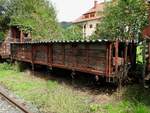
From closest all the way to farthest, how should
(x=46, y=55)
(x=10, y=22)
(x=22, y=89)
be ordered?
(x=22, y=89), (x=46, y=55), (x=10, y=22)

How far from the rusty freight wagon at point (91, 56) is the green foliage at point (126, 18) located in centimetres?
533

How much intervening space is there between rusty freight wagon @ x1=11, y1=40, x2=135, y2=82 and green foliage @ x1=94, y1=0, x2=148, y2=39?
5.33 metres

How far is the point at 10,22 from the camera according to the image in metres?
29.6

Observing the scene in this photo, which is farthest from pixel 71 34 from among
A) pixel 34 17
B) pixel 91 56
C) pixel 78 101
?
pixel 78 101

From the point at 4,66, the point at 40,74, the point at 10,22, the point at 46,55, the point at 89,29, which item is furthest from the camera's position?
the point at 89,29

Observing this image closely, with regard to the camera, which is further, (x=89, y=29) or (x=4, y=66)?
(x=89, y=29)

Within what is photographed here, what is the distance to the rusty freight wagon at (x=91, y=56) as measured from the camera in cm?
1079

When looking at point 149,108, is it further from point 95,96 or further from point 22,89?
point 22,89

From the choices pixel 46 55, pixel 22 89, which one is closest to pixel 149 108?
pixel 22 89

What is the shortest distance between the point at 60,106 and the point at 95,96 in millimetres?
1986

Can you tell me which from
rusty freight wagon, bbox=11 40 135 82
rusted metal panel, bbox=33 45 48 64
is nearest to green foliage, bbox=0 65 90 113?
rusty freight wagon, bbox=11 40 135 82

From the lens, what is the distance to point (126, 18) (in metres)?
18.2

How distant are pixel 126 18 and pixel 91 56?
7.22m

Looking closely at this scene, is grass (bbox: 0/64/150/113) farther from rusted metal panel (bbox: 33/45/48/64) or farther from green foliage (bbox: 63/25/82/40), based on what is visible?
green foliage (bbox: 63/25/82/40)
